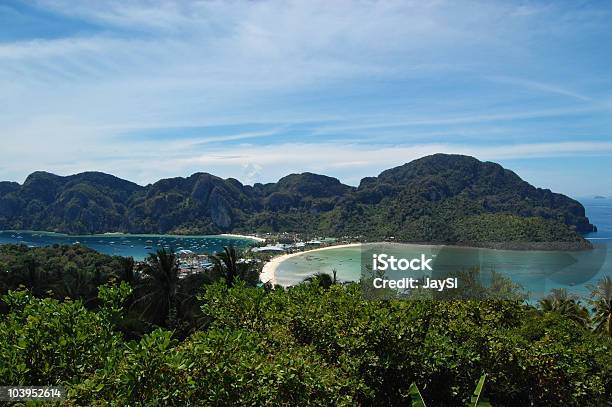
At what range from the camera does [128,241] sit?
142500 mm

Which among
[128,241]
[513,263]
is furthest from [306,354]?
[128,241]

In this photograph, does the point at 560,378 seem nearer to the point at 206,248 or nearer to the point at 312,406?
the point at 312,406

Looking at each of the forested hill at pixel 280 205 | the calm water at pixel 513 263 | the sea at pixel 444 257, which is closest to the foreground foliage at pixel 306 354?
the calm water at pixel 513 263

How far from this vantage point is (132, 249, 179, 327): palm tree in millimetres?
20312

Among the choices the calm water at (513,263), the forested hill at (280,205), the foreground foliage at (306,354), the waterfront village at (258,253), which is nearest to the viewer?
the foreground foliage at (306,354)

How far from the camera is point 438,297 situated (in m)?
9.15

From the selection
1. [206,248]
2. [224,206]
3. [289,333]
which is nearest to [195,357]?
[289,333]

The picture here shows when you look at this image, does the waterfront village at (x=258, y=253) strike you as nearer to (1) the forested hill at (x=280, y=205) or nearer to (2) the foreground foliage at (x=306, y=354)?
(1) the forested hill at (x=280, y=205)

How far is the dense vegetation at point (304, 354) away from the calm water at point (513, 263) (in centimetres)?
102

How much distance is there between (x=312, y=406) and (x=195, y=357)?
49.8 inches

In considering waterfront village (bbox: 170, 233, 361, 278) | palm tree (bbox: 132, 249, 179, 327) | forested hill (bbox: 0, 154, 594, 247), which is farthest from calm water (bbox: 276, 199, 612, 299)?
forested hill (bbox: 0, 154, 594, 247)

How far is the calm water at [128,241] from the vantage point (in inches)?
4808

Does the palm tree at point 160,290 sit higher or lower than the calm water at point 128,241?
higher

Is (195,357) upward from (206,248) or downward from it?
upward
